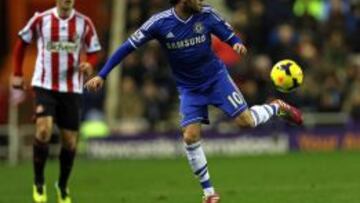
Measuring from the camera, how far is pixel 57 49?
42.7 feet

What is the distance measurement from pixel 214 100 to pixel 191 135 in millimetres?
563

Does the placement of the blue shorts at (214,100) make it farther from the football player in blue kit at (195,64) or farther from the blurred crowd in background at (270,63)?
the blurred crowd in background at (270,63)

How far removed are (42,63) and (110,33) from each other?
12557mm

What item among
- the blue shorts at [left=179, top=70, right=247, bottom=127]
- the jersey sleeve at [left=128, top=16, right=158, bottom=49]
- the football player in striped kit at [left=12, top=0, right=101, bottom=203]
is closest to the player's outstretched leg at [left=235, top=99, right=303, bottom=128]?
the blue shorts at [left=179, top=70, right=247, bottom=127]

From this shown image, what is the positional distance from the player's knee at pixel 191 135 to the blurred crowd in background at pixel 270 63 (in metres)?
10.6

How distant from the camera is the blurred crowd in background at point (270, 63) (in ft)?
74.3

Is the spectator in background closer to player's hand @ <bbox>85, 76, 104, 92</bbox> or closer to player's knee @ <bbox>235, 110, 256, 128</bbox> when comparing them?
player's knee @ <bbox>235, 110, 256, 128</bbox>

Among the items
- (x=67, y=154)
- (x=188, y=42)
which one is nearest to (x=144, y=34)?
(x=188, y=42)

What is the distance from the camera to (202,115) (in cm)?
1177

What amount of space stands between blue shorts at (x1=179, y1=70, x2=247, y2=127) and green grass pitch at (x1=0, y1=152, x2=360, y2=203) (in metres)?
1.34

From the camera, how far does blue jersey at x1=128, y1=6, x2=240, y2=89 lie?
11641 mm

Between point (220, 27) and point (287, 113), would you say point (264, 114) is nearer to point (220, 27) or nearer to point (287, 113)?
point (287, 113)

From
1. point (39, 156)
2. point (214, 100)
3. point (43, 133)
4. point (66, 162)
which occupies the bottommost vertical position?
point (66, 162)

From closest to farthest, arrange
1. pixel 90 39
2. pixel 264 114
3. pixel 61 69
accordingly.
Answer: pixel 264 114
pixel 61 69
pixel 90 39
